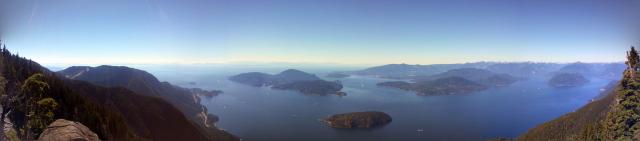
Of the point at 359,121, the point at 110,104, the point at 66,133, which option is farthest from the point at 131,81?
the point at 66,133

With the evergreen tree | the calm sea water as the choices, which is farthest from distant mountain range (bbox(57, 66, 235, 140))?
the evergreen tree

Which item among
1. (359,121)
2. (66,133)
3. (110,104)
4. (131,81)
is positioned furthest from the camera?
(359,121)

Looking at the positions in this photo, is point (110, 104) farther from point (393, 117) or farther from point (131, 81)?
point (393, 117)

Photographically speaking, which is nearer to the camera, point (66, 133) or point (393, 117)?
point (66, 133)

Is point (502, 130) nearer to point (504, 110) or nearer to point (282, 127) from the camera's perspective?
point (504, 110)

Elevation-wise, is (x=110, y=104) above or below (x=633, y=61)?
below

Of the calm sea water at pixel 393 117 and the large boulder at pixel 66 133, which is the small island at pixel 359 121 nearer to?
the calm sea water at pixel 393 117

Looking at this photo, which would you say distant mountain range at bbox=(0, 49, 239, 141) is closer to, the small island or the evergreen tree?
the evergreen tree
